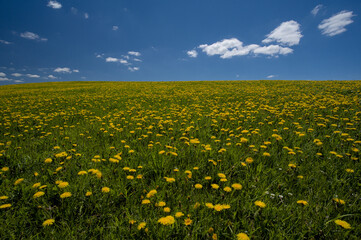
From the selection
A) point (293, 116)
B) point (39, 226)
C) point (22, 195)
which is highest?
point (293, 116)

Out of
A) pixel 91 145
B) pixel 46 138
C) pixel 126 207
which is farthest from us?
pixel 46 138

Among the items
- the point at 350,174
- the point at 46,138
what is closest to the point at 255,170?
the point at 350,174

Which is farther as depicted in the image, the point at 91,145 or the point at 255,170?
the point at 91,145

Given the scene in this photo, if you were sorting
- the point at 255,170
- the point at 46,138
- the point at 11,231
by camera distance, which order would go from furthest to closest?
the point at 46,138 < the point at 255,170 < the point at 11,231

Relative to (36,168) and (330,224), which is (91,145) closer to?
(36,168)

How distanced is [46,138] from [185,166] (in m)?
3.40

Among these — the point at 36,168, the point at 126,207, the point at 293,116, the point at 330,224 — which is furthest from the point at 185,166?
the point at 293,116

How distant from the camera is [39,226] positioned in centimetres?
163

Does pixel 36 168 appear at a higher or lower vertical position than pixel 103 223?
higher

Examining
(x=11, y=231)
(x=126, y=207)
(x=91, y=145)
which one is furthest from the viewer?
(x=91, y=145)

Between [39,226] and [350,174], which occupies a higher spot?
[350,174]

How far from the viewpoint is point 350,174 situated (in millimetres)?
2244

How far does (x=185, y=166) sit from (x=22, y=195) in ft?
6.59

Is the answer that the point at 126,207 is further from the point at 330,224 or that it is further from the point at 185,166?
the point at 330,224
